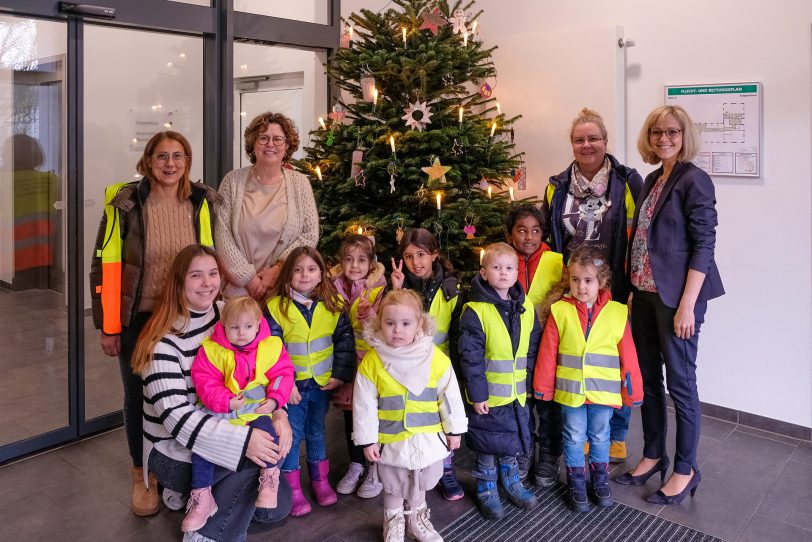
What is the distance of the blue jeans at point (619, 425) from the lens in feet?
11.4

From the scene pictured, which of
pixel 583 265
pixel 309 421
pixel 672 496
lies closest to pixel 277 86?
pixel 309 421

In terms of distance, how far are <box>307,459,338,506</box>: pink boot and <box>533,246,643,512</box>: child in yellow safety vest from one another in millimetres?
998

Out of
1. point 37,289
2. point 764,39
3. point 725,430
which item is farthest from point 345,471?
point 764,39

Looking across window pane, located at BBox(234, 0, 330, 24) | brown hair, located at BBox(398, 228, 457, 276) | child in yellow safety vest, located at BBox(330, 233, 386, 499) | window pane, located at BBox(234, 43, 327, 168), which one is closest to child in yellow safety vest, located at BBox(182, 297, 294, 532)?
child in yellow safety vest, located at BBox(330, 233, 386, 499)

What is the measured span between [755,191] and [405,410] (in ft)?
8.13

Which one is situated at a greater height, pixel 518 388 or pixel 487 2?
pixel 487 2

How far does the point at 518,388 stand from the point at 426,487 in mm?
579

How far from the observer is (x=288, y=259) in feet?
9.81

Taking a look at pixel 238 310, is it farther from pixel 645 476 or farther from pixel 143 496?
pixel 645 476

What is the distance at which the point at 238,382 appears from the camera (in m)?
2.72

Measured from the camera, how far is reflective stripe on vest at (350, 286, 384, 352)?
10.3 feet

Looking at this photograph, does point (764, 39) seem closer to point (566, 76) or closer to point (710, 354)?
Result: point (566, 76)

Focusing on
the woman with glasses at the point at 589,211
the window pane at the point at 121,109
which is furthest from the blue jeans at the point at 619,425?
the window pane at the point at 121,109

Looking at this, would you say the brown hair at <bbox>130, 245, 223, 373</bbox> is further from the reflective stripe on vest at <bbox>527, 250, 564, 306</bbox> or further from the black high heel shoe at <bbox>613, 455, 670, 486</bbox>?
the black high heel shoe at <bbox>613, 455, 670, 486</bbox>
